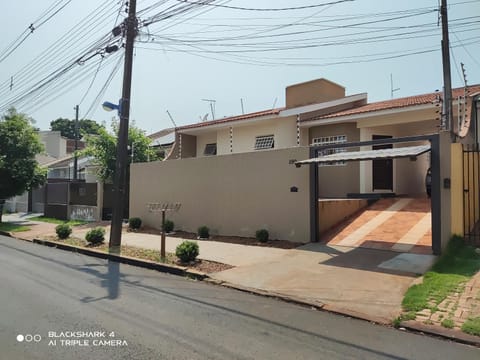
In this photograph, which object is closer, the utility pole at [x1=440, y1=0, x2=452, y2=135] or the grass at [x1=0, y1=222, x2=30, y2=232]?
the utility pole at [x1=440, y1=0, x2=452, y2=135]

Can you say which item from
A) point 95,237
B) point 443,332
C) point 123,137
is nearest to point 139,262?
point 95,237

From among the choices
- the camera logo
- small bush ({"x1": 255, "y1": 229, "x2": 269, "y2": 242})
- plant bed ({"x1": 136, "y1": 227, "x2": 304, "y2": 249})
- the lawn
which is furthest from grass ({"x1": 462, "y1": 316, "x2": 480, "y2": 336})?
small bush ({"x1": 255, "y1": 229, "x2": 269, "y2": 242})

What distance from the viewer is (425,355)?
4.55 metres

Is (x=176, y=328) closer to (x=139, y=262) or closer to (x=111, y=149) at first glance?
(x=139, y=262)

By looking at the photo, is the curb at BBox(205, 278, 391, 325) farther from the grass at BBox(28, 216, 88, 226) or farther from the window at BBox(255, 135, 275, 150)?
the grass at BBox(28, 216, 88, 226)

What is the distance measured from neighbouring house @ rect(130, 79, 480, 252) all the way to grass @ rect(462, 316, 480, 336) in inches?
175

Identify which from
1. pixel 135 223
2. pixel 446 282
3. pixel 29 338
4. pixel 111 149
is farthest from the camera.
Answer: pixel 111 149

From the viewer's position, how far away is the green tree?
70.5 feet

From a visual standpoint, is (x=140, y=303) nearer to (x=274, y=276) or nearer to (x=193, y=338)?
(x=193, y=338)

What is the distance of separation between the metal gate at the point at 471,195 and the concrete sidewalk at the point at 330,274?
64.0 inches

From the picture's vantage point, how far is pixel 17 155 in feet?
71.2

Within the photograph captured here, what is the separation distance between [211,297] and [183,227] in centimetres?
896

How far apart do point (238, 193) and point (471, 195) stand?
22.3 ft

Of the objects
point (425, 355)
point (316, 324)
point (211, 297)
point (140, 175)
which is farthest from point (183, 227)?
point (425, 355)
